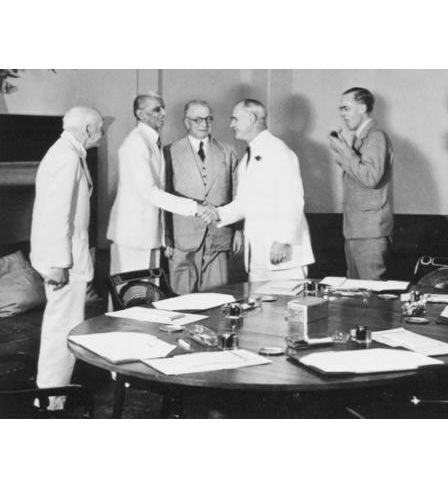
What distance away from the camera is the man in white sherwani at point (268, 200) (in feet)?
13.6

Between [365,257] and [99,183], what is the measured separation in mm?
1907

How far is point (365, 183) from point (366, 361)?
2.42 meters

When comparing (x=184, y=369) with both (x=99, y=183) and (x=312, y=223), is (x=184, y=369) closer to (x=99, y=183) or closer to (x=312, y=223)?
(x=99, y=183)

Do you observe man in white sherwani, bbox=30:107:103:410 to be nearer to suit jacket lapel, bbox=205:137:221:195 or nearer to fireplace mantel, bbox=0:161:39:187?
fireplace mantel, bbox=0:161:39:187

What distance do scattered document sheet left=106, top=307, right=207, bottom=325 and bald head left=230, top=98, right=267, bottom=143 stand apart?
5.85ft

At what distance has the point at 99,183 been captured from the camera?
4848mm

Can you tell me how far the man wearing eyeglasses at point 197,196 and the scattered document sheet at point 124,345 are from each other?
7.23 ft

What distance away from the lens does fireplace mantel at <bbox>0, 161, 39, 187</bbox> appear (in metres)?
4.10

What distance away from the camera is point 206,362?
6.73 ft

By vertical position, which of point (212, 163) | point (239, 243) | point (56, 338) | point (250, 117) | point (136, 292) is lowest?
point (56, 338)

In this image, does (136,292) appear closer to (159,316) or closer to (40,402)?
(159,316)

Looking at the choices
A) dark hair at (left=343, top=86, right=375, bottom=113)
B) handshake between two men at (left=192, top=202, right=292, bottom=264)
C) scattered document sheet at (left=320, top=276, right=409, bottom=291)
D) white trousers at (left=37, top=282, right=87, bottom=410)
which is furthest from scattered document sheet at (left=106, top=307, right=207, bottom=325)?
dark hair at (left=343, top=86, right=375, bottom=113)

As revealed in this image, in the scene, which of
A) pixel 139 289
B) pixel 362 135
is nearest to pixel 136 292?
pixel 139 289
